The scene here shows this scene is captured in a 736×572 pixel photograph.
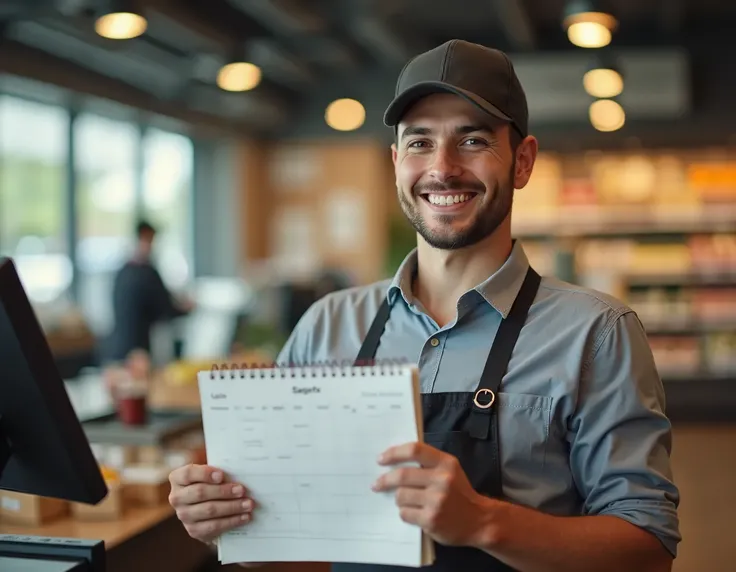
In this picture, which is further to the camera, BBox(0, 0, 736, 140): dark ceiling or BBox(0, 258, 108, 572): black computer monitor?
BBox(0, 0, 736, 140): dark ceiling

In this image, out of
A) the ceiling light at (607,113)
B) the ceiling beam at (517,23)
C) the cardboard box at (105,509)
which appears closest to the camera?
the cardboard box at (105,509)

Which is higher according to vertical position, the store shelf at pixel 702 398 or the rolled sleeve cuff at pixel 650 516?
the store shelf at pixel 702 398

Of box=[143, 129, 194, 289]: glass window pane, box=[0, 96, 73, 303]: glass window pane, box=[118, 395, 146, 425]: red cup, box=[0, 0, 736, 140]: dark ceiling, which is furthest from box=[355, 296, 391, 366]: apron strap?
box=[143, 129, 194, 289]: glass window pane

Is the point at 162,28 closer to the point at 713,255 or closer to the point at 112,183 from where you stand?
the point at 112,183

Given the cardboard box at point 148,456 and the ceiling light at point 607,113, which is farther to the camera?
the ceiling light at point 607,113

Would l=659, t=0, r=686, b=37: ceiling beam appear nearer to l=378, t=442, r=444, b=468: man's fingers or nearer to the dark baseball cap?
the dark baseball cap

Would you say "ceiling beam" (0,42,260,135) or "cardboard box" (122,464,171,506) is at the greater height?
"ceiling beam" (0,42,260,135)

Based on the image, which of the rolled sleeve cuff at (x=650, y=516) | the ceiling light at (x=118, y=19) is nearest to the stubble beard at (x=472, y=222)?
the rolled sleeve cuff at (x=650, y=516)

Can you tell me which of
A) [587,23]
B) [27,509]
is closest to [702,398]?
[587,23]

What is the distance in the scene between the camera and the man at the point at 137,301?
7.55 metres

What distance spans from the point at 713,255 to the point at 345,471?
29.7 ft

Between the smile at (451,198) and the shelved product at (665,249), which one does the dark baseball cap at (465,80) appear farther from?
the shelved product at (665,249)

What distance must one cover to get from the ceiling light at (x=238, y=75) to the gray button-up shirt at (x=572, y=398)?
5.07 m

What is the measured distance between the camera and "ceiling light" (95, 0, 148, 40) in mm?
4781
